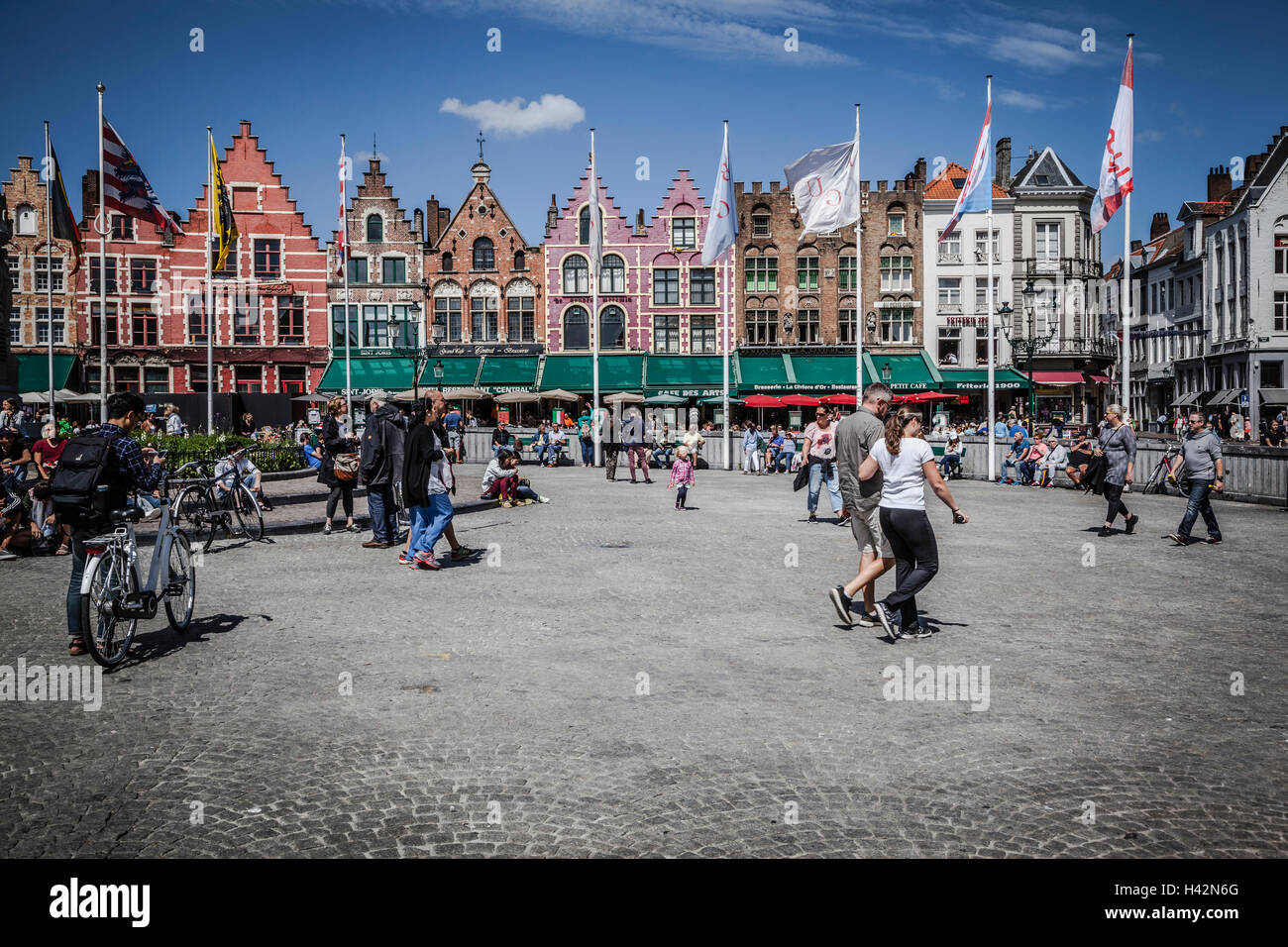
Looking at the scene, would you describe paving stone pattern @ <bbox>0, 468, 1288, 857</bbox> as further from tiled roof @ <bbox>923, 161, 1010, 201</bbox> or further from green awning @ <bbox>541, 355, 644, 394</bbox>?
tiled roof @ <bbox>923, 161, 1010, 201</bbox>

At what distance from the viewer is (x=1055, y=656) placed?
23.4ft

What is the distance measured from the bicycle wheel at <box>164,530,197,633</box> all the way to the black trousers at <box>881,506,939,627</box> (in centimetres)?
527

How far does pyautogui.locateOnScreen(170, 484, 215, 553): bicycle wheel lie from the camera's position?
38.7 feet

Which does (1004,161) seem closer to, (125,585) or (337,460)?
(337,460)

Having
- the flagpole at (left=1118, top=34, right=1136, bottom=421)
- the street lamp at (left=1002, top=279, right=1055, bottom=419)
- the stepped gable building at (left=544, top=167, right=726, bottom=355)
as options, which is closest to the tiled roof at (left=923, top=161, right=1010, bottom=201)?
the street lamp at (left=1002, top=279, right=1055, bottom=419)

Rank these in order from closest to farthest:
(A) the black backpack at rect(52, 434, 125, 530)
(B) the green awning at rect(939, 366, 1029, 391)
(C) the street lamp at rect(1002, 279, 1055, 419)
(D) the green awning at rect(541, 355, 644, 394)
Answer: (A) the black backpack at rect(52, 434, 125, 530) < (C) the street lamp at rect(1002, 279, 1055, 419) < (B) the green awning at rect(939, 366, 1029, 391) < (D) the green awning at rect(541, 355, 644, 394)

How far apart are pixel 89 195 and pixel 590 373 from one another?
27.4 m

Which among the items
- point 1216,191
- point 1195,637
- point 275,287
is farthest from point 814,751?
point 1216,191

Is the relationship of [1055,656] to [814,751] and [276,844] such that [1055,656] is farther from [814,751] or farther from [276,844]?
[276,844]

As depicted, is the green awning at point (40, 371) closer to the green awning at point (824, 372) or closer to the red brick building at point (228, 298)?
the red brick building at point (228, 298)

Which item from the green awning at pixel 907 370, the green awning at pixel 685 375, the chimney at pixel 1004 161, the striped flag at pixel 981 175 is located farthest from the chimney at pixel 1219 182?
the striped flag at pixel 981 175

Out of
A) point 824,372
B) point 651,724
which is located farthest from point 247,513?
point 824,372

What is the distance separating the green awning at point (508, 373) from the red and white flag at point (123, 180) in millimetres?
24993
